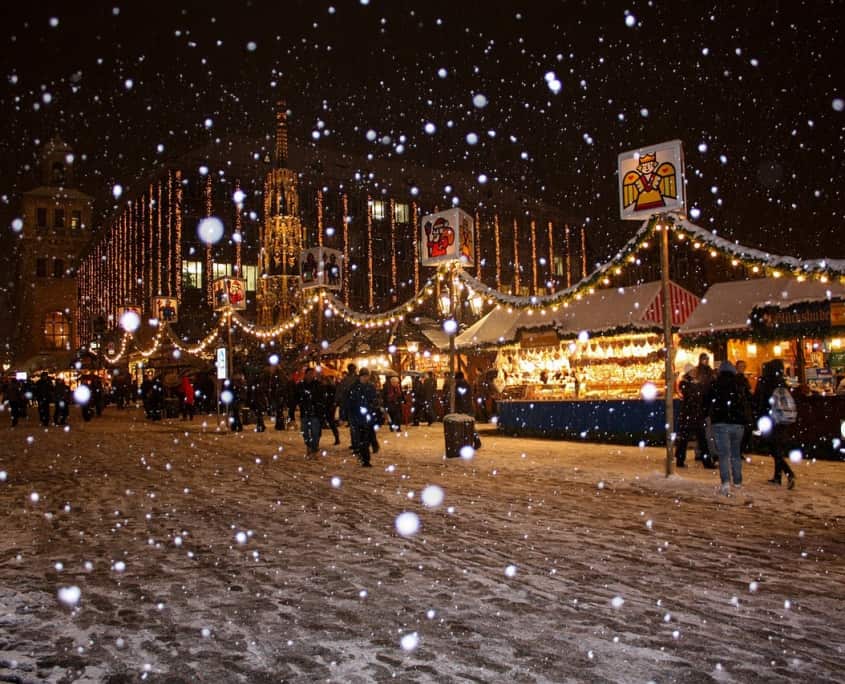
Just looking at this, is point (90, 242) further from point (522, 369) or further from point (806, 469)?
point (806, 469)

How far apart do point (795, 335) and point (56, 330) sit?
272 ft

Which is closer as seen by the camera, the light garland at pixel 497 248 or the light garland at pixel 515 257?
the light garland at pixel 515 257

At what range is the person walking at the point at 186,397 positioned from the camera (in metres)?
29.6

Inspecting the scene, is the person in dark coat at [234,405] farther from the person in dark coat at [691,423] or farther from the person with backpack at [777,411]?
the person with backpack at [777,411]

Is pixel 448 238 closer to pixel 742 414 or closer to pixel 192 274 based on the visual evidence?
pixel 742 414

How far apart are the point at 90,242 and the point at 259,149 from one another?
35785 mm

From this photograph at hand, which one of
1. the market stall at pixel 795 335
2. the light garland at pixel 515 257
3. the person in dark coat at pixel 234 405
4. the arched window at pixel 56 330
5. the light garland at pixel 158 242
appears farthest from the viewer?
the arched window at pixel 56 330

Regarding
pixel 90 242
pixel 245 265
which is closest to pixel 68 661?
pixel 245 265

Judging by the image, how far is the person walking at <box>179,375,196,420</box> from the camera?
29.6 meters

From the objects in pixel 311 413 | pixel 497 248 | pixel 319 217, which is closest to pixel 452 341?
pixel 311 413

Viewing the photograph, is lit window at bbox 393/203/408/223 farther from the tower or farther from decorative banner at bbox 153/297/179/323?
the tower

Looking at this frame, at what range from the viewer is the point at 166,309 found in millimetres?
34594

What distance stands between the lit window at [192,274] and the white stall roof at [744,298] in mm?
40287

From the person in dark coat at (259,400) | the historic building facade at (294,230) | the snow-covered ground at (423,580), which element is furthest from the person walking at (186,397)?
the snow-covered ground at (423,580)
